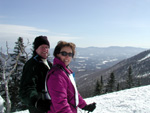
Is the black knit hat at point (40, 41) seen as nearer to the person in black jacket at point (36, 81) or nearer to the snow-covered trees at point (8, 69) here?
the person in black jacket at point (36, 81)

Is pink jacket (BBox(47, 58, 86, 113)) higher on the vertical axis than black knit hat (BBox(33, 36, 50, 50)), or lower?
lower

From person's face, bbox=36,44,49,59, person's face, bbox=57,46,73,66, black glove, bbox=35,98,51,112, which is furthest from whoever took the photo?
person's face, bbox=36,44,49,59

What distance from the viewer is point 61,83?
2.07 m

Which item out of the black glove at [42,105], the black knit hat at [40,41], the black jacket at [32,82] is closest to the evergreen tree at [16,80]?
the black knit hat at [40,41]

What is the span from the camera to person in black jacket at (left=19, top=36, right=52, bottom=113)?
228cm

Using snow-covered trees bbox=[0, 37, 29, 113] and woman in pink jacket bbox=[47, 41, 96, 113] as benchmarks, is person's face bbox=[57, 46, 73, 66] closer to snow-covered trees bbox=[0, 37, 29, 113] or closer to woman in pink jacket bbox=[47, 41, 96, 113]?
woman in pink jacket bbox=[47, 41, 96, 113]

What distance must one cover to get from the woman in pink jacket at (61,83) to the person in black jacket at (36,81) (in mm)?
247

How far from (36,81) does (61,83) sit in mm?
754

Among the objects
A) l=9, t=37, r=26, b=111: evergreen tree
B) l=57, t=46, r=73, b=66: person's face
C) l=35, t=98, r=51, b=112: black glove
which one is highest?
l=57, t=46, r=73, b=66: person's face

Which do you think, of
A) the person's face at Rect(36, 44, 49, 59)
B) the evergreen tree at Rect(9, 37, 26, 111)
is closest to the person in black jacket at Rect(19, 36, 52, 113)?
the person's face at Rect(36, 44, 49, 59)

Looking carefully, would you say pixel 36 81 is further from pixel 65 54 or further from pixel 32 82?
pixel 65 54

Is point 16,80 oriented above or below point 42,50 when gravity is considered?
below

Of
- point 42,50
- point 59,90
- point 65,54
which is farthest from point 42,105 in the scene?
point 42,50

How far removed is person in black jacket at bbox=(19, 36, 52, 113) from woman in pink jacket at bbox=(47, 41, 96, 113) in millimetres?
247
